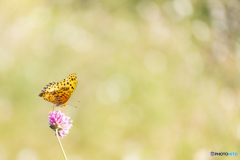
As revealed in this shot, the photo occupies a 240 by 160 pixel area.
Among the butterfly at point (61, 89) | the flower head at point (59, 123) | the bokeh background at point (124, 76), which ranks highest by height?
the bokeh background at point (124, 76)

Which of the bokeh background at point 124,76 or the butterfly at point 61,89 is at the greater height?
the bokeh background at point 124,76

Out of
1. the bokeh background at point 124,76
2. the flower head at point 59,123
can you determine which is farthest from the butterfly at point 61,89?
the bokeh background at point 124,76

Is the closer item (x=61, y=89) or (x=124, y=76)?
(x=61, y=89)

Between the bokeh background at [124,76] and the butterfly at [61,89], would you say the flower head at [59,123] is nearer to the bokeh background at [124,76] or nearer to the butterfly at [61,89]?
the butterfly at [61,89]

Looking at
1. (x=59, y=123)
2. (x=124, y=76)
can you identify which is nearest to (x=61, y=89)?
(x=59, y=123)

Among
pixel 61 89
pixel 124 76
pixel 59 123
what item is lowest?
pixel 59 123

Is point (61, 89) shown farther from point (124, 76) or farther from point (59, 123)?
point (124, 76)

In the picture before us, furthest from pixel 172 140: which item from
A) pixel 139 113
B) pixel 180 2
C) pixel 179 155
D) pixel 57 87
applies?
pixel 180 2

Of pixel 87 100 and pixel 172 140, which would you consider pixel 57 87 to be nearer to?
pixel 87 100
